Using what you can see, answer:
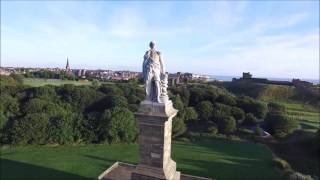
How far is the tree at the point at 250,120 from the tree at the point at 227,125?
5.33 m

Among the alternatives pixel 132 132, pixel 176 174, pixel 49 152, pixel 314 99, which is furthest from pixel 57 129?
pixel 314 99

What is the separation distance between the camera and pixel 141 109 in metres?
14.8

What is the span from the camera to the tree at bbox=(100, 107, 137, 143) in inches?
1350

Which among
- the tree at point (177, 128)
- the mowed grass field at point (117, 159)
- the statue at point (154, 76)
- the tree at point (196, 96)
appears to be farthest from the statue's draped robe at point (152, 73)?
the tree at point (196, 96)

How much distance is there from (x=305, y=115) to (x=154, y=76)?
48.9 metres

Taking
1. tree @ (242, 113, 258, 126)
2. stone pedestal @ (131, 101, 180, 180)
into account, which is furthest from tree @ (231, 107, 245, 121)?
stone pedestal @ (131, 101, 180, 180)

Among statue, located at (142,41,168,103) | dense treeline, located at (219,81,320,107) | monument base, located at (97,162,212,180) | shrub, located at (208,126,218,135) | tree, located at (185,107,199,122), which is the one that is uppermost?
statue, located at (142,41,168,103)

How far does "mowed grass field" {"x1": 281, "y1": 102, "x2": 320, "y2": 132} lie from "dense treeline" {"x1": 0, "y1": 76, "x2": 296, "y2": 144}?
16.1 feet

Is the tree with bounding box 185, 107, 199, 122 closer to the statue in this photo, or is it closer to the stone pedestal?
the stone pedestal

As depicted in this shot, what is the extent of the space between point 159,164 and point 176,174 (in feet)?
6.78

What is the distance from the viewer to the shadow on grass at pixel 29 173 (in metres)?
Answer: 23.9

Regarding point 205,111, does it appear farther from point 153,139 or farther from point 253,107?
point 153,139

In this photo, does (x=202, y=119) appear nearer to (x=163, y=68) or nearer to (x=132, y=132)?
(x=132, y=132)

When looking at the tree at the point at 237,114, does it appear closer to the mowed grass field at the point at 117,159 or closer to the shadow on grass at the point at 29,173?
the mowed grass field at the point at 117,159
